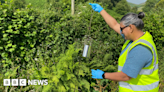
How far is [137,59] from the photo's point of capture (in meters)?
1.13

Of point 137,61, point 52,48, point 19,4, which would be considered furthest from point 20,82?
point 137,61

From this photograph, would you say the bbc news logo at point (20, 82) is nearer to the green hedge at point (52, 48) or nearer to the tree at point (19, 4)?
the green hedge at point (52, 48)

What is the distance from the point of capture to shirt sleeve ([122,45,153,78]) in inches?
44.5

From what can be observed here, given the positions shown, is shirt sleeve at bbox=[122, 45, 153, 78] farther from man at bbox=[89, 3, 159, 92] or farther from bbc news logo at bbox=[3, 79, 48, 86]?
bbc news logo at bbox=[3, 79, 48, 86]

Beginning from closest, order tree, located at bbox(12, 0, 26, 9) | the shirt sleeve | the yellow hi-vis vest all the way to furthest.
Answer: the shirt sleeve, the yellow hi-vis vest, tree, located at bbox(12, 0, 26, 9)

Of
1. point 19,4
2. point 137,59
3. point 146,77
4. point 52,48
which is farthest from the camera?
point 19,4

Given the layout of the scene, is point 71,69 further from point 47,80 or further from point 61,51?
point 61,51

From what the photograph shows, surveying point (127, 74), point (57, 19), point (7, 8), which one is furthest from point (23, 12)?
point (127, 74)

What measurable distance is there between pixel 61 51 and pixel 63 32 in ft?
1.91

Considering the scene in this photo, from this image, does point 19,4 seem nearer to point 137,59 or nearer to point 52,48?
point 52,48

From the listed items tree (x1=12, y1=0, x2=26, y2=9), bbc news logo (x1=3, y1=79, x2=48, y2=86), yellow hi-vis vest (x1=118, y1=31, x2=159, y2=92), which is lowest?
bbc news logo (x1=3, y1=79, x2=48, y2=86)

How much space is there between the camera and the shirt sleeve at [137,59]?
44.5 inches

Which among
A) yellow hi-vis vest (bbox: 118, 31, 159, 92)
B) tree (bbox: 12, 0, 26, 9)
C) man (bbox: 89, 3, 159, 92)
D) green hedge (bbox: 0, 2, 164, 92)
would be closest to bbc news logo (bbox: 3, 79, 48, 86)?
green hedge (bbox: 0, 2, 164, 92)

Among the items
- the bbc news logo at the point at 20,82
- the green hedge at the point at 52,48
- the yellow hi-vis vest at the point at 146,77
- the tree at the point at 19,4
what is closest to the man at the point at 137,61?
the yellow hi-vis vest at the point at 146,77
